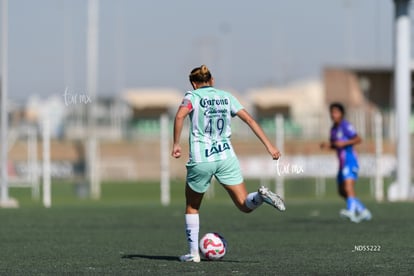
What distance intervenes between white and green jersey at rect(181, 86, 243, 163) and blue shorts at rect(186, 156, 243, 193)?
0.05 meters

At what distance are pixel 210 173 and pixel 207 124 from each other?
0.51m

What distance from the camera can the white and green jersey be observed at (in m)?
12.7

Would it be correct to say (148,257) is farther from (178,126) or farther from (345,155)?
(345,155)

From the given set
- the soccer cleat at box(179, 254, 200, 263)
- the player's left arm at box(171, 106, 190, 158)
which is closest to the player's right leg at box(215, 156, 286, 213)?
the player's left arm at box(171, 106, 190, 158)

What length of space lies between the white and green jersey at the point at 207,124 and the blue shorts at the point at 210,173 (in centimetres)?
5

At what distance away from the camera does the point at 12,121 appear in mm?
54312

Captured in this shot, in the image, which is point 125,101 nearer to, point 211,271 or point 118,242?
point 118,242

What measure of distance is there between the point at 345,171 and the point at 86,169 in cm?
2662

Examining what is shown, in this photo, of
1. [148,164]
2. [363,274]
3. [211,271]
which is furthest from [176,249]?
[148,164]

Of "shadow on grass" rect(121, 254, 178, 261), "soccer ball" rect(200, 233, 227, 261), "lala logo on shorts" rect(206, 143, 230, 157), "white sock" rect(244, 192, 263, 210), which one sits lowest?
"shadow on grass" rect(121, 254, 178, 261)

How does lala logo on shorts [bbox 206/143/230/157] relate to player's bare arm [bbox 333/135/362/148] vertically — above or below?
below

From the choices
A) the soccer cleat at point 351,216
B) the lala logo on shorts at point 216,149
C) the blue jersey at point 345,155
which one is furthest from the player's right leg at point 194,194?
the blue jersey at point 345,155

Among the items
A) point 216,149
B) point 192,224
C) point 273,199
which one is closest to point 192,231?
point 192,224

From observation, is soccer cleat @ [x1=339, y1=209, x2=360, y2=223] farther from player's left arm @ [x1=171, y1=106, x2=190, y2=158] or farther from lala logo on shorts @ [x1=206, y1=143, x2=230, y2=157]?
player's left arm @ [x1=171, y1=106, x2=190, y2=158]
